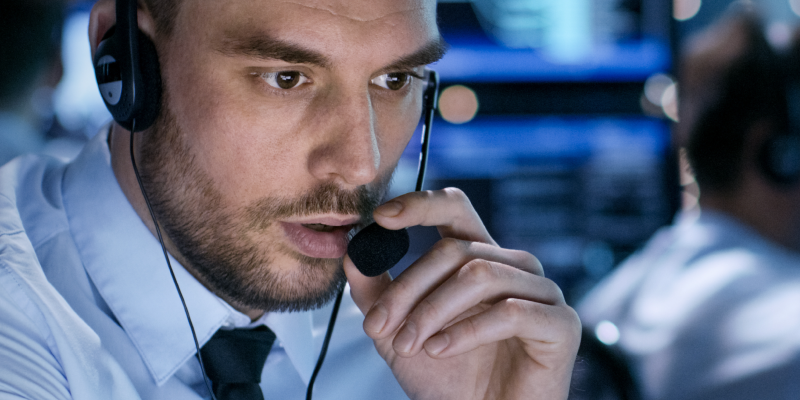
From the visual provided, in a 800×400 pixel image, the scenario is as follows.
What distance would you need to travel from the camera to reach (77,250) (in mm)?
962

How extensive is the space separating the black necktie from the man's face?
7 centimetres

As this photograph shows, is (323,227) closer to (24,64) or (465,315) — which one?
(465,315)

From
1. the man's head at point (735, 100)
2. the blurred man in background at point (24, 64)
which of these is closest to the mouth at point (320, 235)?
the blurred man in background at point (24, 64)

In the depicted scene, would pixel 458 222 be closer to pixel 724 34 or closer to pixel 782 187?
pixel 782 187

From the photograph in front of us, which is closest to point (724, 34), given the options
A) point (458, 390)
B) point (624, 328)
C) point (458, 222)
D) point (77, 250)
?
point (624, 328)

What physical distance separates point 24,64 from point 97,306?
1107 mm

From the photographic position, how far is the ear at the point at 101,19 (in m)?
0.97

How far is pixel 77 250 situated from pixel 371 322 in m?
0.50

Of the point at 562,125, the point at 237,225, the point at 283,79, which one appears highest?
the point at 283,79

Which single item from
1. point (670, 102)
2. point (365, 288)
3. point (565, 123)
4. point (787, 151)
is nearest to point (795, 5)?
point (670, 102)

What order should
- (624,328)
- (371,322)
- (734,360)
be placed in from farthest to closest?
(624,328), (734,360), (371,322)

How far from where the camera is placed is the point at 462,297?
849 millimetres

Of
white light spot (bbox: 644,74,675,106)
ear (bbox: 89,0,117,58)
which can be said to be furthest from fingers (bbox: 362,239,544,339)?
white light spot (bbox: 644,74,675,106)

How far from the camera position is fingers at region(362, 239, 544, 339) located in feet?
2.82
